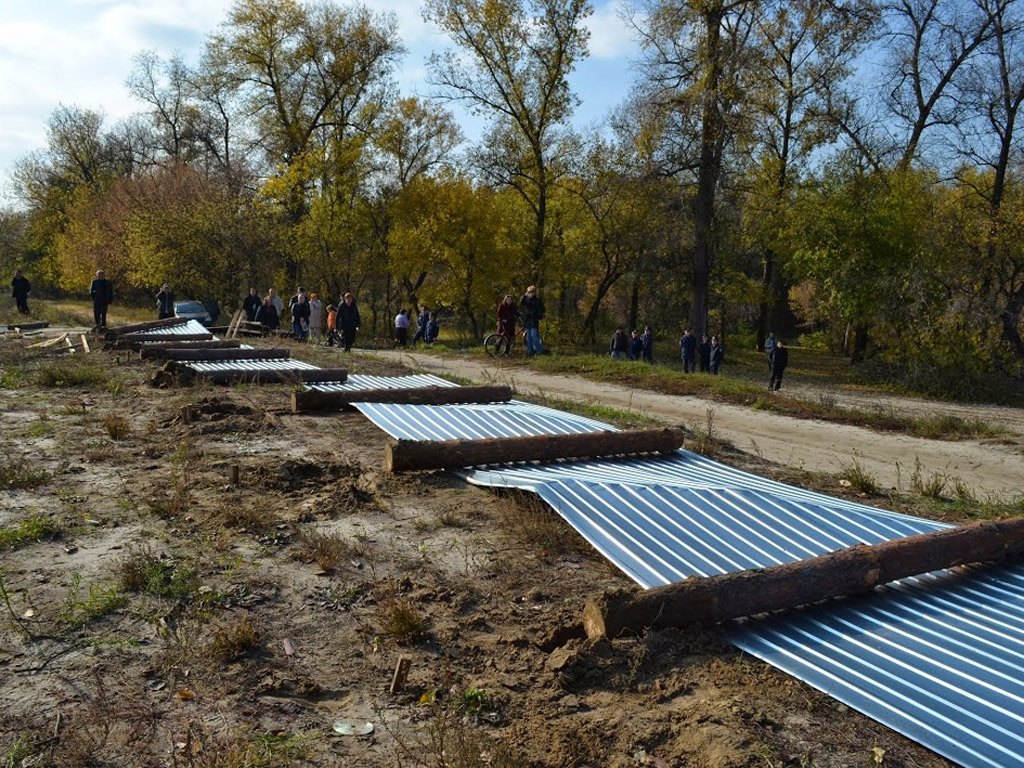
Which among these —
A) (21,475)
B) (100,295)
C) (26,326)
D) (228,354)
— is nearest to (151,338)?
(228,354)

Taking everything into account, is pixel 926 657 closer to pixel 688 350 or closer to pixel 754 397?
pixel 754 397

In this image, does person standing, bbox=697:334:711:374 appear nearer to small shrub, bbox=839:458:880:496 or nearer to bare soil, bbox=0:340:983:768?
small shrub, bbox=839:458:880:496

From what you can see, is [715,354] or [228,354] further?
[715,354]

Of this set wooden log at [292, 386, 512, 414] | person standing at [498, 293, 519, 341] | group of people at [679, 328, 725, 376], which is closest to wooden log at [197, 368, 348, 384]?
wooden log at [292, 386, 512, 414]

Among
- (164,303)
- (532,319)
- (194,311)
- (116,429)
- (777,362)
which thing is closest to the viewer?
A: (116,429)

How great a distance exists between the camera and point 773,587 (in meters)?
4.27

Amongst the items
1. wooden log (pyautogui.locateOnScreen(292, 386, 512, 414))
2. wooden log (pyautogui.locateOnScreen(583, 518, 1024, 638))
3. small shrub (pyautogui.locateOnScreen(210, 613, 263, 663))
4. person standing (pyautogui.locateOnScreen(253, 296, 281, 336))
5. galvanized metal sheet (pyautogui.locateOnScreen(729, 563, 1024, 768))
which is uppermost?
person standing (pyautogui.locateOnScreen(253, 296, 281, 336))

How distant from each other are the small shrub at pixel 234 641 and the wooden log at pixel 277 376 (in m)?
8.22

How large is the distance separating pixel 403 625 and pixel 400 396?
6.71 meters

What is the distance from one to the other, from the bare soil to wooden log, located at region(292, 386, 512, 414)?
3.16 m

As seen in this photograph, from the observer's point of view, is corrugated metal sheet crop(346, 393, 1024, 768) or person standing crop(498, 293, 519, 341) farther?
person standing crop(498, 293, 519, 341)

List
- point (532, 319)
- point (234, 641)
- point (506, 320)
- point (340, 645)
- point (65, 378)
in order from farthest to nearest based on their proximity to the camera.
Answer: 1. point (506, 320)
2. point (532, 319)
3. point (65, 378)
4. point (340, 645)
5. point (234, 641)

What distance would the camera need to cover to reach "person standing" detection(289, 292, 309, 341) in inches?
1007

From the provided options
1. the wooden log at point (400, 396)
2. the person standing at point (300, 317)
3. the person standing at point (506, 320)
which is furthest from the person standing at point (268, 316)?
the wooden log at point (400, 396)
